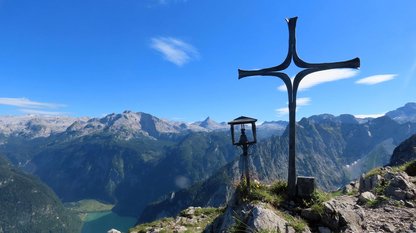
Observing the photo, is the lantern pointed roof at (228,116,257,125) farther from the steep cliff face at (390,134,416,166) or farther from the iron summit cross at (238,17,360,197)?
the steep cliff face at (390,134,416,166)

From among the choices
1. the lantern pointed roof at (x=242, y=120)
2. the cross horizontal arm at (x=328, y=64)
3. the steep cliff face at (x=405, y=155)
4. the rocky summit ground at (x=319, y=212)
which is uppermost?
the cross horizontal arm at (x=328, y=64)

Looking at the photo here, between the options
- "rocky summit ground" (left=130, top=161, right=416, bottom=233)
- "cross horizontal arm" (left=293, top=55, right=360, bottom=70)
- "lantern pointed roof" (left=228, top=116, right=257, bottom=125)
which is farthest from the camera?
"lantern pointed roof" (left=228, top=116, right=257, bottom=125)

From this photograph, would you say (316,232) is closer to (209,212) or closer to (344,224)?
(344,224)

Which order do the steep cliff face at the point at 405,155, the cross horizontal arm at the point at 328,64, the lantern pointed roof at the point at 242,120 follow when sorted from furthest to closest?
1. the steep cliff face at the point at 405,155
2. the lantern pointed roof at the point at 242,120
3. the cross horizontal arm at the point at 328,64

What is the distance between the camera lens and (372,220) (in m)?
12.5

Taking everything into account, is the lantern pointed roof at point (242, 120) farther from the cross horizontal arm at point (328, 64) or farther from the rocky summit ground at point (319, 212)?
the cross horizontal arm at point (328, 64)

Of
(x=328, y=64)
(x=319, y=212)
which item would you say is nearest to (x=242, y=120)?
(x=328, y=64)

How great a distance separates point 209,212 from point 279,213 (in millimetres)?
13177

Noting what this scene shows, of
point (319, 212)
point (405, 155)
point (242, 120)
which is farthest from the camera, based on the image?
point (405, 155)

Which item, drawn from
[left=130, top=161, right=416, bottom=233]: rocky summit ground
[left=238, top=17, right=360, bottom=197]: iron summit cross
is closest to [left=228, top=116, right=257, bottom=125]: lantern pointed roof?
[left=238, top=17, right=360, bottom=197]: iron summit cross

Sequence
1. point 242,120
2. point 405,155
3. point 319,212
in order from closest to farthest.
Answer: point 319,212 → point 242,120 → point 405,155

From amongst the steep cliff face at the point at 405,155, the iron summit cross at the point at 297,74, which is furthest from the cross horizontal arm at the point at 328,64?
the steep cliff face at the point at 405,155

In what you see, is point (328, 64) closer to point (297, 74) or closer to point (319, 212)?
point (297, 74)

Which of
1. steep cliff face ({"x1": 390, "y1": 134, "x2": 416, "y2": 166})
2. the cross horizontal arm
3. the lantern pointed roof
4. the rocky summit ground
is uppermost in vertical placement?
the cross horizontal arm
